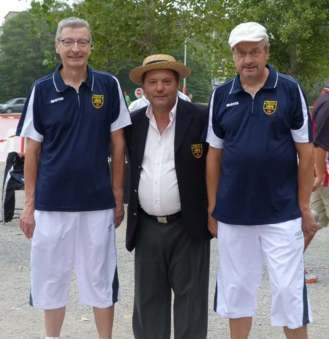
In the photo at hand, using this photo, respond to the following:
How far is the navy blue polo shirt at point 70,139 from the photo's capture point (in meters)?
4.13

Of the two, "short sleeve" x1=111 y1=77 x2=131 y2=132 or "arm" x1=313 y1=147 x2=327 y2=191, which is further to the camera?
"arm" x1=313 y1=147 x2=327 y2=191

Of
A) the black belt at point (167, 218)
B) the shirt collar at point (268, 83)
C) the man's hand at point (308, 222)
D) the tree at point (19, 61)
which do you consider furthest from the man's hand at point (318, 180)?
the tree at point (19, 61)

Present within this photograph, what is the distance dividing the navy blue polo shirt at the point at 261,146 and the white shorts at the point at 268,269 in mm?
85

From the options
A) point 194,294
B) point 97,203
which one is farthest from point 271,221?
point 97,203

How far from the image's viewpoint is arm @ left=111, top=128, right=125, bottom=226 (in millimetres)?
4289

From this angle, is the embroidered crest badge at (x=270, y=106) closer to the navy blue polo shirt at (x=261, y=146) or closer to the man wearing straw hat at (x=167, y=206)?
the navy blue polo shirt at (x=261, y=146)

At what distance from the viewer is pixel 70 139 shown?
413 cm

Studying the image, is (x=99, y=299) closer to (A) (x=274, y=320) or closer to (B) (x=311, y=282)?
(A) (x=274, y=320)

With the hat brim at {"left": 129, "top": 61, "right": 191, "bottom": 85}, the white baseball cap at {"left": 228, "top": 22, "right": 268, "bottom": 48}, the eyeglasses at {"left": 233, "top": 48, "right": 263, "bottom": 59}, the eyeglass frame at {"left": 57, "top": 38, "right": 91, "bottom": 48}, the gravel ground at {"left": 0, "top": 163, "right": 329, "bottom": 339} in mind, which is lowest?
the gravel ground at {"left": 0, "top": 163, "right": 329, "bottom": 339}

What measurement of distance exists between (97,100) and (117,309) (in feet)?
6.79

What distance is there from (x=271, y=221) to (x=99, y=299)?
125cm

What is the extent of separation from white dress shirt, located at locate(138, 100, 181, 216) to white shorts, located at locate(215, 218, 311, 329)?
35 centimetres

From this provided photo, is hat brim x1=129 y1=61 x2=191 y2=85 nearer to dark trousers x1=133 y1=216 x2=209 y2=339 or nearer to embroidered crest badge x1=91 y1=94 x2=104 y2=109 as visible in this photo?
embroidered crest badge x1=91 y1=94 x2=104 y2=109

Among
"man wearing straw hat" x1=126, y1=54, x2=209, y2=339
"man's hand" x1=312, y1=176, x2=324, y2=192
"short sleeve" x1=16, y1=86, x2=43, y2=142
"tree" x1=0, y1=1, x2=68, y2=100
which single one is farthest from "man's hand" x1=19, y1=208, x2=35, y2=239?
"tree" x1=0, y1=1, x2=68, y2=100
